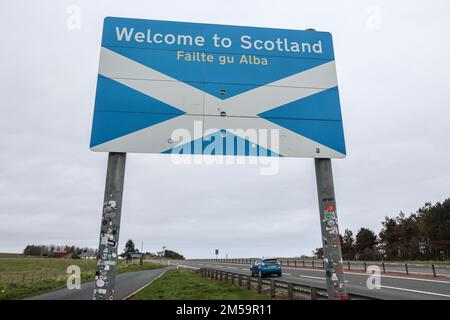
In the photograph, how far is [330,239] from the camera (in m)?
3.84

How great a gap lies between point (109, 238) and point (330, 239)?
2.65 m

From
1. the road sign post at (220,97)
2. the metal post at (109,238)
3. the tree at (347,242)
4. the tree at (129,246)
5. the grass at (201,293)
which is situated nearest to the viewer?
the metal post at (109,238)

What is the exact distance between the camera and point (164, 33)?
4590mm

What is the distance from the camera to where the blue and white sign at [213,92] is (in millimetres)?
4090

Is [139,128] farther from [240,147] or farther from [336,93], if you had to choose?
[336,93]

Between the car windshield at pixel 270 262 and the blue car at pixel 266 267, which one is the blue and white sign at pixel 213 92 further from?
the car windshield at pixel 270 262

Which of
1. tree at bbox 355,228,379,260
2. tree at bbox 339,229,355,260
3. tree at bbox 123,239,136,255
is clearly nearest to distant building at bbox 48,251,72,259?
tree at bbox 123,239,136,255

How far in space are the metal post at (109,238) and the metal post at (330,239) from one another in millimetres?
2525

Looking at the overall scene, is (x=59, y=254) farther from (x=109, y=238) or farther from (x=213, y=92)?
(x=213, y=92)

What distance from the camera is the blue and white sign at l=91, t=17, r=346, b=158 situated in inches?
161

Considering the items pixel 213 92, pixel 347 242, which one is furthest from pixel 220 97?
pixel 347 242

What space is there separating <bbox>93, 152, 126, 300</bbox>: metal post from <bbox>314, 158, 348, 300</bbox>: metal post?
2.52m

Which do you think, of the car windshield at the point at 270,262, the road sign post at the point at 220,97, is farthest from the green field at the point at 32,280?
the road sign post at the point at 220,97
